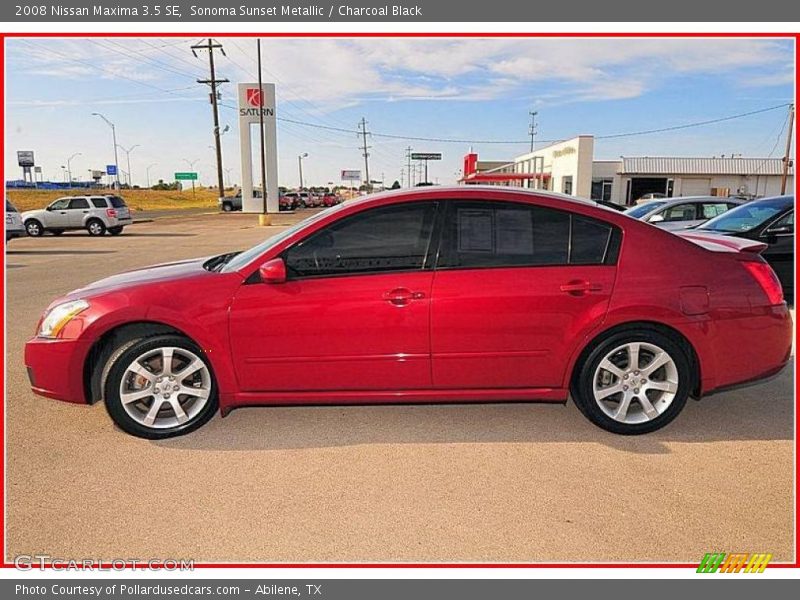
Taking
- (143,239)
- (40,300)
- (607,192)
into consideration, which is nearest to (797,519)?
(40,300)

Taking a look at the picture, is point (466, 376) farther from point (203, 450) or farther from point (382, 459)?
point (203, 450)

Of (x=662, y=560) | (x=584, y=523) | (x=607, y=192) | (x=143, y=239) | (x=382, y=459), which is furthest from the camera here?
(x=607, y=192)

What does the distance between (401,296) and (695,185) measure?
5374 centimetres

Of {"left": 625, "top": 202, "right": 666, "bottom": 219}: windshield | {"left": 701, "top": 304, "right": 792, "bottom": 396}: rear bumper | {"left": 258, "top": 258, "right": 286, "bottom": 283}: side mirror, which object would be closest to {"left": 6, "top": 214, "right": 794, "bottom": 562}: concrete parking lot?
{"left": 701, "top": 304, "right": 792, "bottom": 396}: rear bumper

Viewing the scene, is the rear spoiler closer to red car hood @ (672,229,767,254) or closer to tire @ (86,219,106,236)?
red car hood @ (672,229,767,254)

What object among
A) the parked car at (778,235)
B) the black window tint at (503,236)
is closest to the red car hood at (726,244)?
the black window tint at (503,236)

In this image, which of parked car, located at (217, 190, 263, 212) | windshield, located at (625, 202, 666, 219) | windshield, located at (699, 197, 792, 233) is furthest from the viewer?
parked car, located at (217, 190, 263, 212)

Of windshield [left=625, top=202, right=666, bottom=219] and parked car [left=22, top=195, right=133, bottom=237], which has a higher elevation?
windshield [left=625, top=202, right=666, bottom=219]

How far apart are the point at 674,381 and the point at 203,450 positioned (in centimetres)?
318

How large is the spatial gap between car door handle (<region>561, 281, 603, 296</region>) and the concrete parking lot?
994 mm

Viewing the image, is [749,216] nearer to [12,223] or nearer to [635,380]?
[635,380]

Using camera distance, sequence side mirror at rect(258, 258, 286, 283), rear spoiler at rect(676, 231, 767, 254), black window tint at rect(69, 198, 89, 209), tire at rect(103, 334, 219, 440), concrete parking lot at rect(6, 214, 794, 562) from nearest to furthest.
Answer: concrete parking lot at rect(6, 214, 794, 562) < side mirror at rect(258, 258, 286, 283) < tire at rect(103, 334, 219, 440) < rear spoiler at rect(676, 231, 767, 254) < black window tint at rect(69, 198, 89, 209)

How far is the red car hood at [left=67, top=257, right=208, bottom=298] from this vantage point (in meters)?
4.00

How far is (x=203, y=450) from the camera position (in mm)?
3766
